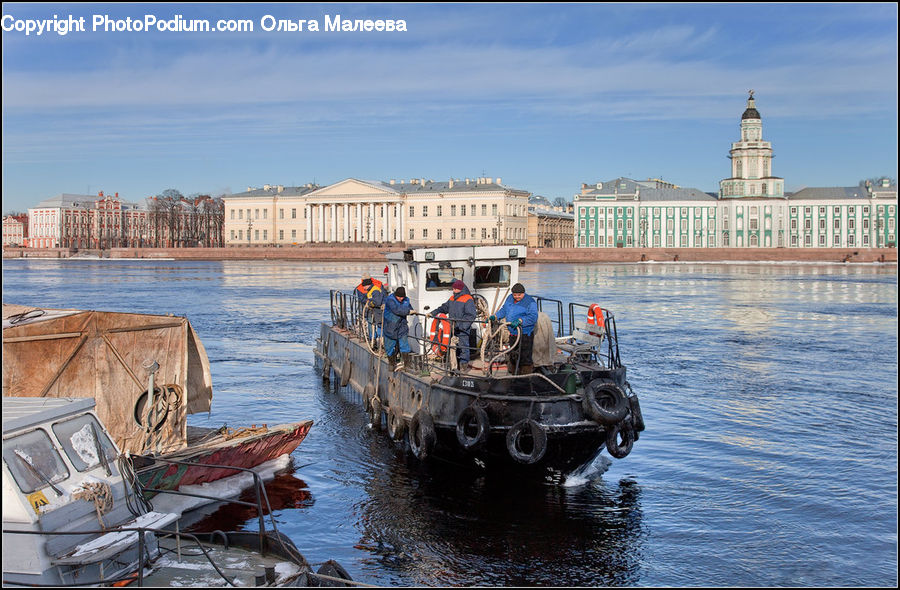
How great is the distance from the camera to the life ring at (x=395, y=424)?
1573 cm

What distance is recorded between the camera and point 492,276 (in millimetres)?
16922

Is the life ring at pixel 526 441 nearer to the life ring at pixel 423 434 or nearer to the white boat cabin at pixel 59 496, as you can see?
the life ring at pixel 423 434

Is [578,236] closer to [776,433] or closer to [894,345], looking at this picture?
[894,345]

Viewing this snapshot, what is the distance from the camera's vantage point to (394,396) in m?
16.5

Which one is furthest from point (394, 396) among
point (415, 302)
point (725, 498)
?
point (725, 498)

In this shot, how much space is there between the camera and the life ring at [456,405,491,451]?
13.0 meters

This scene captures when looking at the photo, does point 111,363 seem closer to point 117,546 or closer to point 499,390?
point 117,546

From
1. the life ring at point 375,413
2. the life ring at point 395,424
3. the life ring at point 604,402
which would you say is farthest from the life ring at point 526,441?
the life ring at point 375,413

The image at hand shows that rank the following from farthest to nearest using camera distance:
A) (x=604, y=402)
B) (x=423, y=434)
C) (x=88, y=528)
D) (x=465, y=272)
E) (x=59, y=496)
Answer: (x=465, y=272), (x=423, y=434), (x=604, y=402), (x=88, y=528), (x=59, y=496)

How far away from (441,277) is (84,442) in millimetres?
9313

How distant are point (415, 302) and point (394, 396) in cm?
186

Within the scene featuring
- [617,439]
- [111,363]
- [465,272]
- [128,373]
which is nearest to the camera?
[111,363]

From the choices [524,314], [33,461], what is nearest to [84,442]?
[33,461]

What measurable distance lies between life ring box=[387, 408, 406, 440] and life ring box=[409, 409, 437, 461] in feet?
3.91
